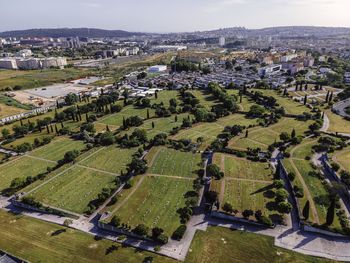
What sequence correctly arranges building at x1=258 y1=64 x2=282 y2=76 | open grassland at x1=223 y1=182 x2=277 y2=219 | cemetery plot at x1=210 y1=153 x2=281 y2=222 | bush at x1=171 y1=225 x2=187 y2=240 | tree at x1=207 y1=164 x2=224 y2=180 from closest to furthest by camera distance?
1. bush at x1=171 y1=225 x2=187 y2=240
2. open grassland at x1=223 y1=182 x2=277 y2=219
3. cemetery plot at x1=210 y1=153 x2=281 y2=222
4. tree at x1=207 y1=164 x2=224 y2=180
5. building at x1=258 y1=64 x2=282 y2=76

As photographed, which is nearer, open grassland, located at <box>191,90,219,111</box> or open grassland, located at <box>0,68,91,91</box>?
open grassland, located at <box>191,90,219,111</box>

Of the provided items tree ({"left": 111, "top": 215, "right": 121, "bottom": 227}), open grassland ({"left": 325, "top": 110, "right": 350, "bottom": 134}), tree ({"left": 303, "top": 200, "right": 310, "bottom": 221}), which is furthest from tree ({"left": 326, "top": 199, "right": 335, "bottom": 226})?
open grassland ({"left": 325, "top": 110, "right": 350, "bottom": 134})

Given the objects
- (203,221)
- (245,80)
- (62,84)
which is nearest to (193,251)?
(203,221)

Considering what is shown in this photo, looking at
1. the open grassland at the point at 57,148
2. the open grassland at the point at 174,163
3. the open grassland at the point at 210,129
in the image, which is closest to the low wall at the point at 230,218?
the open grassland at the point at 174,163

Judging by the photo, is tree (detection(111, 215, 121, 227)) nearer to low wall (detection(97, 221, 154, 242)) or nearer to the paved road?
low wall (detection(97, 221, 154, 242))

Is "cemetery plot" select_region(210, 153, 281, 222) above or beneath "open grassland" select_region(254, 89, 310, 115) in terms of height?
beneath

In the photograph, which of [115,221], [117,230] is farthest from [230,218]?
[115,221]

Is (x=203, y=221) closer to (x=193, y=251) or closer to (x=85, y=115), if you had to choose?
(x=193, y=251)
